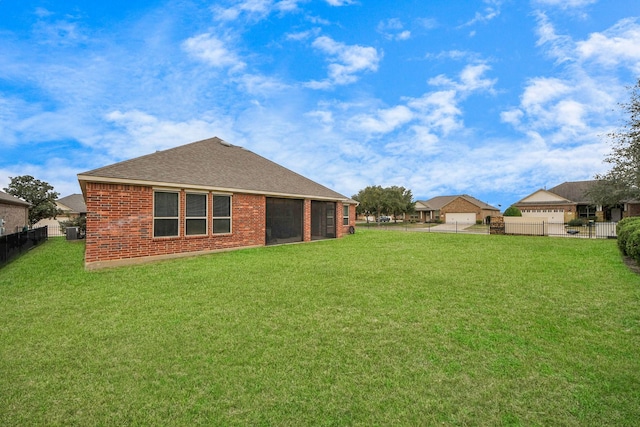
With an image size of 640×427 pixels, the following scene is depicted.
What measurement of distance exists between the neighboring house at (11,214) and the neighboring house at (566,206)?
169 ft

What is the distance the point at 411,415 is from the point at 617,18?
19.8 metres

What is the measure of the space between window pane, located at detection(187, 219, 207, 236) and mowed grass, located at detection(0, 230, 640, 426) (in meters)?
3.97

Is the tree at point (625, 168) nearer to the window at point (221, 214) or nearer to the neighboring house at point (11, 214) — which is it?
the window at point (221, 214)

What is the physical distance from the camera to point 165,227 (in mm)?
10609

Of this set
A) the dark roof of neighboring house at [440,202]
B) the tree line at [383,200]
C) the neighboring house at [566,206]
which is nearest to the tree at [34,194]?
the tree line at [383,200]

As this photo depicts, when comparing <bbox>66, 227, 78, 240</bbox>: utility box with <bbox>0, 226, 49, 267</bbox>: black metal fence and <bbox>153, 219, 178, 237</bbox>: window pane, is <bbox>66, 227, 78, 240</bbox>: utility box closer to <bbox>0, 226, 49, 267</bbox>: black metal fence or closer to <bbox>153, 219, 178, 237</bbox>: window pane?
<bbox>0, 226, 49, 267</bbox>: black metal fence

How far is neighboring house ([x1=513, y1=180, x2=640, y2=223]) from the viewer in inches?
1500

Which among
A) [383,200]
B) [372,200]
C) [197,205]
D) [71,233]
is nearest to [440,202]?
[383,200]

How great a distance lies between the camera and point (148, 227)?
33.1 ft

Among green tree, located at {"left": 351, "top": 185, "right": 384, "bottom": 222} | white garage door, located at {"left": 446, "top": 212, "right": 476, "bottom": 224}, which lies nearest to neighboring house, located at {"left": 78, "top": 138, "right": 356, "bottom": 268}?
green tree, located at {"left": 351, "top": 185, "right": 384, "bottom": 222}

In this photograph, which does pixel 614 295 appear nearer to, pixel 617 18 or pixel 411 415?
pixel 411 415

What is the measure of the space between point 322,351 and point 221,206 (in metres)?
9.95

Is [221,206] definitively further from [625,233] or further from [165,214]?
[625,233]

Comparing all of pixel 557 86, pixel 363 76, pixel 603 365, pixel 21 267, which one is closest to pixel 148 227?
pixel 21 267
